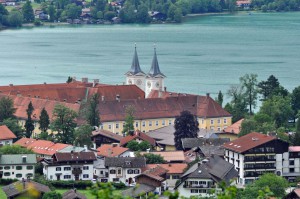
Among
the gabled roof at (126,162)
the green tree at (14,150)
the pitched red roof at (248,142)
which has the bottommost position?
the gabled roof at (126,162)

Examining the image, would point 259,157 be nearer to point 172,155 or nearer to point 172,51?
point 172,155

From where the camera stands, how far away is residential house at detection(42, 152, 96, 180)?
17.9 m

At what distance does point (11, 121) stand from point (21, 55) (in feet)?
92.8

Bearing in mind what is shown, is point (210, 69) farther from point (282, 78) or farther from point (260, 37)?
point (260, 37)

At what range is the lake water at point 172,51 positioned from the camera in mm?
38250

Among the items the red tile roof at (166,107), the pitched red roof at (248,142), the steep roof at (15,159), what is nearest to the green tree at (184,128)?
the pitched red roof at (248,142)

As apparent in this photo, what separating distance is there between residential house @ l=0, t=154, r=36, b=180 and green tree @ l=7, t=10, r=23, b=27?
53.0 m

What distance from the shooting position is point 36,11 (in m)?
75.7

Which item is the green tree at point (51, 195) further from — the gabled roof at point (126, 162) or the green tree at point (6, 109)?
the green tree at point (6, 109)

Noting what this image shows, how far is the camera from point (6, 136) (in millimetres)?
21047

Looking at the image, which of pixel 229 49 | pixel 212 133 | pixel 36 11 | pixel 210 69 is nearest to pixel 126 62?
pixel 210 69

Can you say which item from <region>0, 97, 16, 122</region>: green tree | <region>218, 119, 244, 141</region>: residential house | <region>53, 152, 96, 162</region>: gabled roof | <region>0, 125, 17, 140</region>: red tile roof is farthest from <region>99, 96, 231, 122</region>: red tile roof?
<region>53, 152, 96, 162</region>: gabled roof

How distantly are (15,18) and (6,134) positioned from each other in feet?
163

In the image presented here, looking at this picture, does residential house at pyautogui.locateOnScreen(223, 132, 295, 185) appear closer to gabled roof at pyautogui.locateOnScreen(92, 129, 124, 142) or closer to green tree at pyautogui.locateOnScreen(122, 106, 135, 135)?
gabled roof at pyautogui.locateOnScreen(92, 129, 124, 142)
